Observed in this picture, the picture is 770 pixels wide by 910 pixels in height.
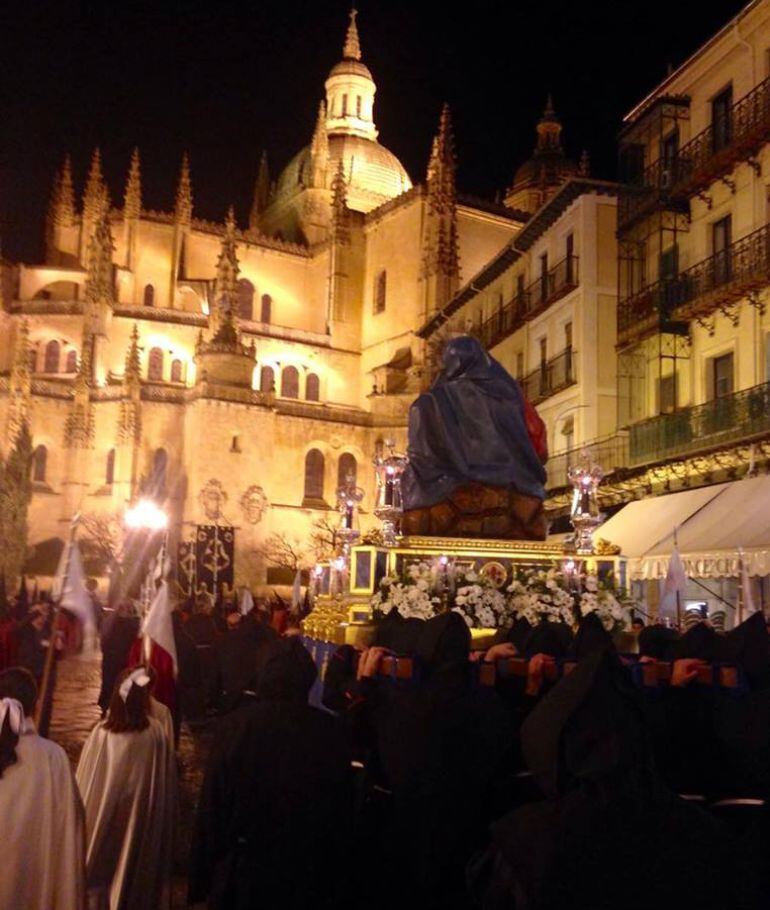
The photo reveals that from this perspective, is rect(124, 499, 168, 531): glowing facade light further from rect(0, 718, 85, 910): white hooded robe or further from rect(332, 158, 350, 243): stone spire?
rect(0, 718, 85, 910): white hooded robe

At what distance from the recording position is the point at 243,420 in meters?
46.4

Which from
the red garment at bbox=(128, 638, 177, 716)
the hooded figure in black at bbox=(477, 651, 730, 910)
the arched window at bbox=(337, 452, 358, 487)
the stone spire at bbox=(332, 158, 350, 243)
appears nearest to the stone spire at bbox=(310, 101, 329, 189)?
the stone spire at bbox=(332, 158, 350, 243)

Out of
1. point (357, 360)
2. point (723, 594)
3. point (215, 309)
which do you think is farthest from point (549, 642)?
point (357, 360)

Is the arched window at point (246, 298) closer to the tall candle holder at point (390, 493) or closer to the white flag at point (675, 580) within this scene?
the white flag at point (675, 580)

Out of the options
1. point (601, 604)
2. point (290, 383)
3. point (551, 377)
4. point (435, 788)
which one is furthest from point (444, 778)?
point (290, 383)

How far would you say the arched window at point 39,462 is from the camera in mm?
46844

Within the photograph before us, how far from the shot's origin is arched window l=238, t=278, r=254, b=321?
5617 centimetres

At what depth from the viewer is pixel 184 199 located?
55.8 metres

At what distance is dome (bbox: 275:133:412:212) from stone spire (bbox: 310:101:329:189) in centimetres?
40

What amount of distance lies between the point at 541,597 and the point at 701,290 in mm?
15027

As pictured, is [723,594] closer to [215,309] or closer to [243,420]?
[243,420]

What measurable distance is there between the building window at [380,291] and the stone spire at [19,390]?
1894 cm

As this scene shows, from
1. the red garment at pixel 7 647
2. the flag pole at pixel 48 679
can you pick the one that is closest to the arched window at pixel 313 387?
the red garment at pixel 7 647

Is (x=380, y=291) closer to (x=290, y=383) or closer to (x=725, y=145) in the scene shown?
(x=290, y=383)
